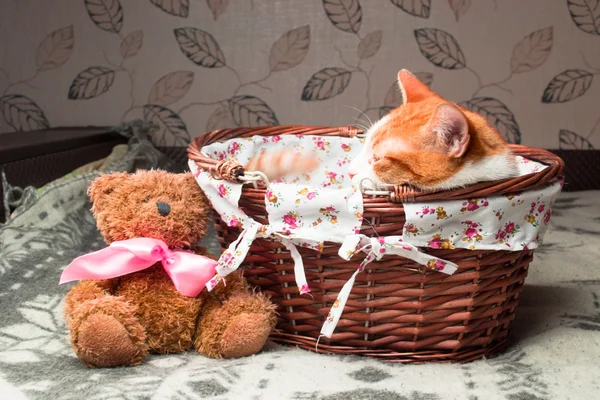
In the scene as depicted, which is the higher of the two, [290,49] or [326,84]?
[290,49]

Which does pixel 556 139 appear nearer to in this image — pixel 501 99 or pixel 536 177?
pixel 501 99

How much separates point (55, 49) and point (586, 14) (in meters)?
1.72

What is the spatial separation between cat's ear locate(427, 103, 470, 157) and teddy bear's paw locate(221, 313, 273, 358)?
36 cm

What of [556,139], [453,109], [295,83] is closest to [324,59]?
[295,83]

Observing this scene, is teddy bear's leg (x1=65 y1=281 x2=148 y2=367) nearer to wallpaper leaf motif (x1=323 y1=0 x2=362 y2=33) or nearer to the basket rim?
the basket rim

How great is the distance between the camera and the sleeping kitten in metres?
0.90

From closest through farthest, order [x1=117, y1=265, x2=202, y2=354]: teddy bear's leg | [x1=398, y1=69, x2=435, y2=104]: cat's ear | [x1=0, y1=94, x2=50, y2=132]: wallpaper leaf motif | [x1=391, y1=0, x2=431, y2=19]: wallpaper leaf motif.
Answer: [x1=117, y1=265, x2=202, y2=354]: teddy bear's leg, [x1=398, y1=69, x2=435, y2=104]: cat's ear, [x1=391, y1=0, x2=431, y2=19]: wallpaper leaf motif, [x1=0, y1=94, x2=50, y2=132]: wallpaper leaf motif

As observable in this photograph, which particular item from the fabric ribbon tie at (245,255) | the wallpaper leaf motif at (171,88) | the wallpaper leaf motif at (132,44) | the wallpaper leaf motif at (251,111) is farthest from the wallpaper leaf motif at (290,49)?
the fabric ribbon tie at (245,255)

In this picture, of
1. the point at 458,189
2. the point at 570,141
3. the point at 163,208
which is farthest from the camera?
the point at 570,141

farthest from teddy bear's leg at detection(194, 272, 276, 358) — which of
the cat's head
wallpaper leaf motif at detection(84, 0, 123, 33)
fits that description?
wallpaper leaf motif at detection(84, 0, 123, 33)

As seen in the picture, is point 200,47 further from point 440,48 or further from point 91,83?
point 440,48

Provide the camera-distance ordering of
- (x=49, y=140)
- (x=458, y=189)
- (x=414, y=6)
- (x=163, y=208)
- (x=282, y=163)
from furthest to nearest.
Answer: (x=414, y=6) < (x=49, y=140) < (x=282, y=163) < (x=163, y=208) < (x=458, y=189)

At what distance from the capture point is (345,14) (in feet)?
6.82

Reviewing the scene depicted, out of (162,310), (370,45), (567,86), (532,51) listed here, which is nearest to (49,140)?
(162,310)
